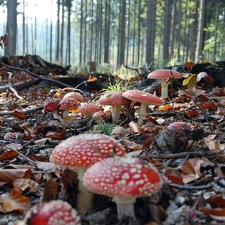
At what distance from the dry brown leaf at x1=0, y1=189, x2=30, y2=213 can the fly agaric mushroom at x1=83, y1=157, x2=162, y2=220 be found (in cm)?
72

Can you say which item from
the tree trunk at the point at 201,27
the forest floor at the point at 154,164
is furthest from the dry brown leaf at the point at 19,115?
the tree trunk at the point at 201,27

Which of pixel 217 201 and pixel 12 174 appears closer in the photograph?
pixel 217 201

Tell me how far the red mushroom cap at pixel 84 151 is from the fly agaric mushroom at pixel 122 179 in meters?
0.09

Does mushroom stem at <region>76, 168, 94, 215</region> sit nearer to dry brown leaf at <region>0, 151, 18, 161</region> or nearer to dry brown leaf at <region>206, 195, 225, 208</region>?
dry brown leaf at <region>206, 195, 225, 208</region>

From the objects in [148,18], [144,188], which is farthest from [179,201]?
[148,18]

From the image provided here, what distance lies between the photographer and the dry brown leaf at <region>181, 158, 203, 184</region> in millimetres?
2256

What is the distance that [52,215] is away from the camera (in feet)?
4.69

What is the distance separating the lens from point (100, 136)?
1841 millimetres

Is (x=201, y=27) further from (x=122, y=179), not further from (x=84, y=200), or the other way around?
(x=122, y=179)

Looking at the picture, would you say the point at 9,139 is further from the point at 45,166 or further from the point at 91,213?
the point at 91,213

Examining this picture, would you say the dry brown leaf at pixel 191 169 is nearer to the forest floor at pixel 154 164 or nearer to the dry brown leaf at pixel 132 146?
the forest floor at pixel 154 164

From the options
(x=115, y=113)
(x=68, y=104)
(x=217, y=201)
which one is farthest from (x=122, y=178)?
(x=68, y=104)

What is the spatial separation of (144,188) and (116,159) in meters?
0.22

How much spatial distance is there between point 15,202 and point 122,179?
3.11 feet
